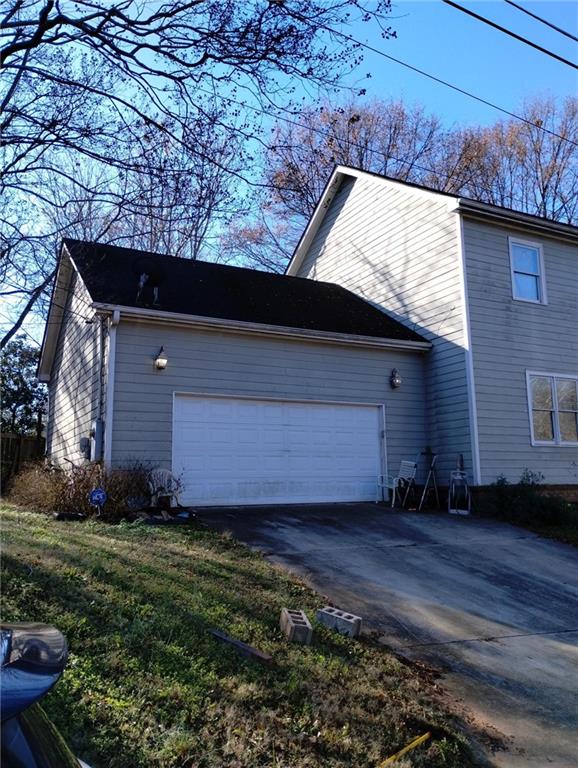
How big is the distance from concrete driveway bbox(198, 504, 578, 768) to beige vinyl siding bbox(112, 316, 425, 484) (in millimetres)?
1864

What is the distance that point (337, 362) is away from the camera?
41.6 feet

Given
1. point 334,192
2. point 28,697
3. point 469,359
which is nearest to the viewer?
point 28,697

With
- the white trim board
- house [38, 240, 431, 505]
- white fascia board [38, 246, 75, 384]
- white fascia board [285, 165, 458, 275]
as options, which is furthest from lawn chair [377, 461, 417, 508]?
white fascia board [38, 246, 75, 384]

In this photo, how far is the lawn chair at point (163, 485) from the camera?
10.1m

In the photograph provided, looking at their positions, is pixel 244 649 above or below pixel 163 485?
below

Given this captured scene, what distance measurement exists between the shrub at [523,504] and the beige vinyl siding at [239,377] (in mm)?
1966

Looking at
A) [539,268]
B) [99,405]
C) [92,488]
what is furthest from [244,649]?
[539,268]

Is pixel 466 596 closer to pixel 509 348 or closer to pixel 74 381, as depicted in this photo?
pixel 509 348

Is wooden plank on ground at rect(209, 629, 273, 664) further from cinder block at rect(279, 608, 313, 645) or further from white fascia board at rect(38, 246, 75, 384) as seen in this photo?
white fascia board at rect(38, 246, 75, 384)

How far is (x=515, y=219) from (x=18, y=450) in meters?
15.5

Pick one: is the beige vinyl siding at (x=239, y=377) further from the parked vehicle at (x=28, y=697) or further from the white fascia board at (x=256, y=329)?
the parked vehicle at (x=28, y=697)

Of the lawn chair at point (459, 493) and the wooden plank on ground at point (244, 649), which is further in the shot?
A: the lawn chair at point (459, 493)

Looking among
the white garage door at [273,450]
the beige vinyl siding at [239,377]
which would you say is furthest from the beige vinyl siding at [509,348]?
the white garage door at [273,450]

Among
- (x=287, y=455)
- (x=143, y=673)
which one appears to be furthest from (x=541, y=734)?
(x=287, y=455)
